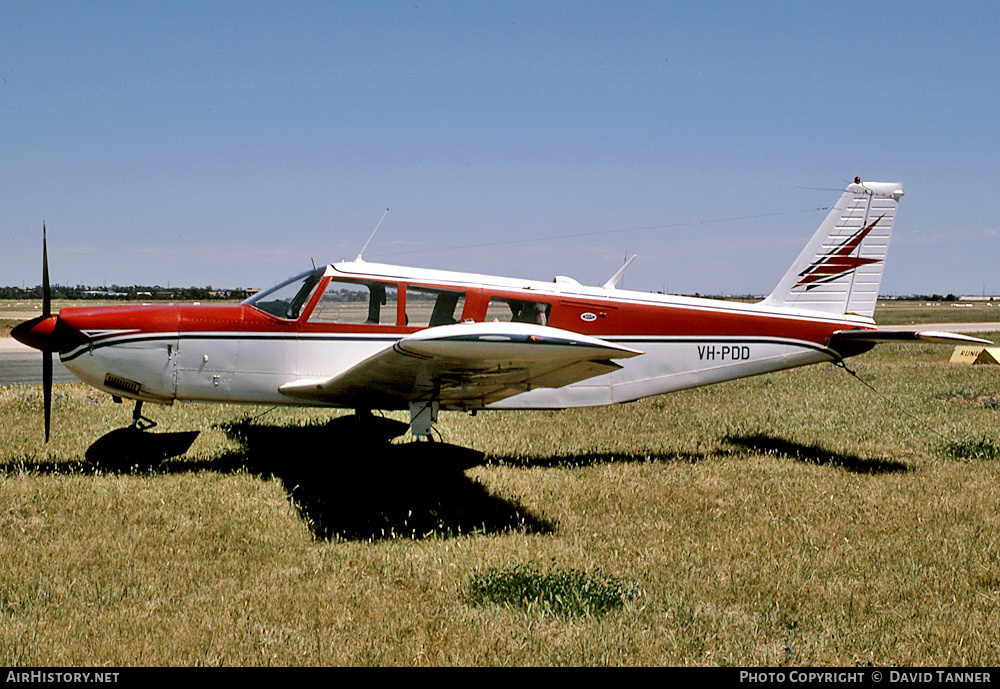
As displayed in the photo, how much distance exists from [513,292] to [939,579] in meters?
4.78

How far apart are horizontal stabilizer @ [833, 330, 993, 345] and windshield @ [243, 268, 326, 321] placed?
6.44 metres

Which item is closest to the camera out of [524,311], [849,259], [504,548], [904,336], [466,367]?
[504,548]

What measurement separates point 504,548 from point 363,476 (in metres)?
2.61

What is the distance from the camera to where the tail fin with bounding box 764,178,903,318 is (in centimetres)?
940

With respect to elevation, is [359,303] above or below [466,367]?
above

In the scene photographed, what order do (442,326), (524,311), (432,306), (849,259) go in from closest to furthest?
(442,326)
(432,306)
(524,311)
(849,259)

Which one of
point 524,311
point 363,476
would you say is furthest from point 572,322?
point 363,476

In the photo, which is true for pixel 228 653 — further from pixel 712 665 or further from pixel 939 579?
pixel 939 579

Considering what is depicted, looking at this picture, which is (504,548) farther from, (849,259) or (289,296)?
(849,259)

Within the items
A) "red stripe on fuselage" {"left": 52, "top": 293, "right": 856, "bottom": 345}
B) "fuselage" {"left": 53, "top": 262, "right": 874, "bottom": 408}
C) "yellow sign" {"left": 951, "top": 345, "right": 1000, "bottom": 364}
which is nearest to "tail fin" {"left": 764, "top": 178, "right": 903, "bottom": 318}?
"red stripe on fuselage" {"left": 52, "top": 293, "right": 856, "bottom": 345}

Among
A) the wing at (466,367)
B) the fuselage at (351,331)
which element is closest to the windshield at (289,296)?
the fuselage at (351,331)

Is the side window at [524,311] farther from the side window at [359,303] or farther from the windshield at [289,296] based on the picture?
the windshield at [289,296]

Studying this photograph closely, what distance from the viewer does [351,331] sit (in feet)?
25.4

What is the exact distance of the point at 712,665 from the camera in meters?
3.79
